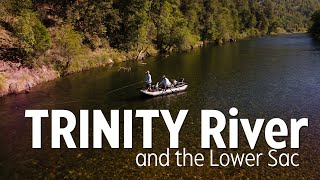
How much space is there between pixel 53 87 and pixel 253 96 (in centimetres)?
2458

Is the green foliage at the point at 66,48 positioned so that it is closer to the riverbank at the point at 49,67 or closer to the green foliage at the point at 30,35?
the riverbank at the point at 49,67

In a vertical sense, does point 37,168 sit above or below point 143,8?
below

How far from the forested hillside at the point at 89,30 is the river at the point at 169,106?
4.40m

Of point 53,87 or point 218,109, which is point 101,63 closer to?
point 53,87

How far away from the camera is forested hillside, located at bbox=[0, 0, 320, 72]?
50812 mm

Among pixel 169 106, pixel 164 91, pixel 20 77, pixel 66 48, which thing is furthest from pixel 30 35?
pixel 169 106

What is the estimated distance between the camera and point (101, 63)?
2569 inches

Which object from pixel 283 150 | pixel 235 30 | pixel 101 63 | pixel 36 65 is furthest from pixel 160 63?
pixel 235 30

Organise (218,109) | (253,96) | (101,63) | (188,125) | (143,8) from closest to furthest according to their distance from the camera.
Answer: (188,125)
(218,109)
(253,96)
(101,63)
(143,8)

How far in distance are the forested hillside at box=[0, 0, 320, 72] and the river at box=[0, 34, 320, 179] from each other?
4.40 meters

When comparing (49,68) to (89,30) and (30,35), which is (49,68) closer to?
(30,35)

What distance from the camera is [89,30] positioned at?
69.2 m

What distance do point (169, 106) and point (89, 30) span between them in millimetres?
36370

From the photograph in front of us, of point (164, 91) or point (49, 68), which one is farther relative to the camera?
point (49, 68)
